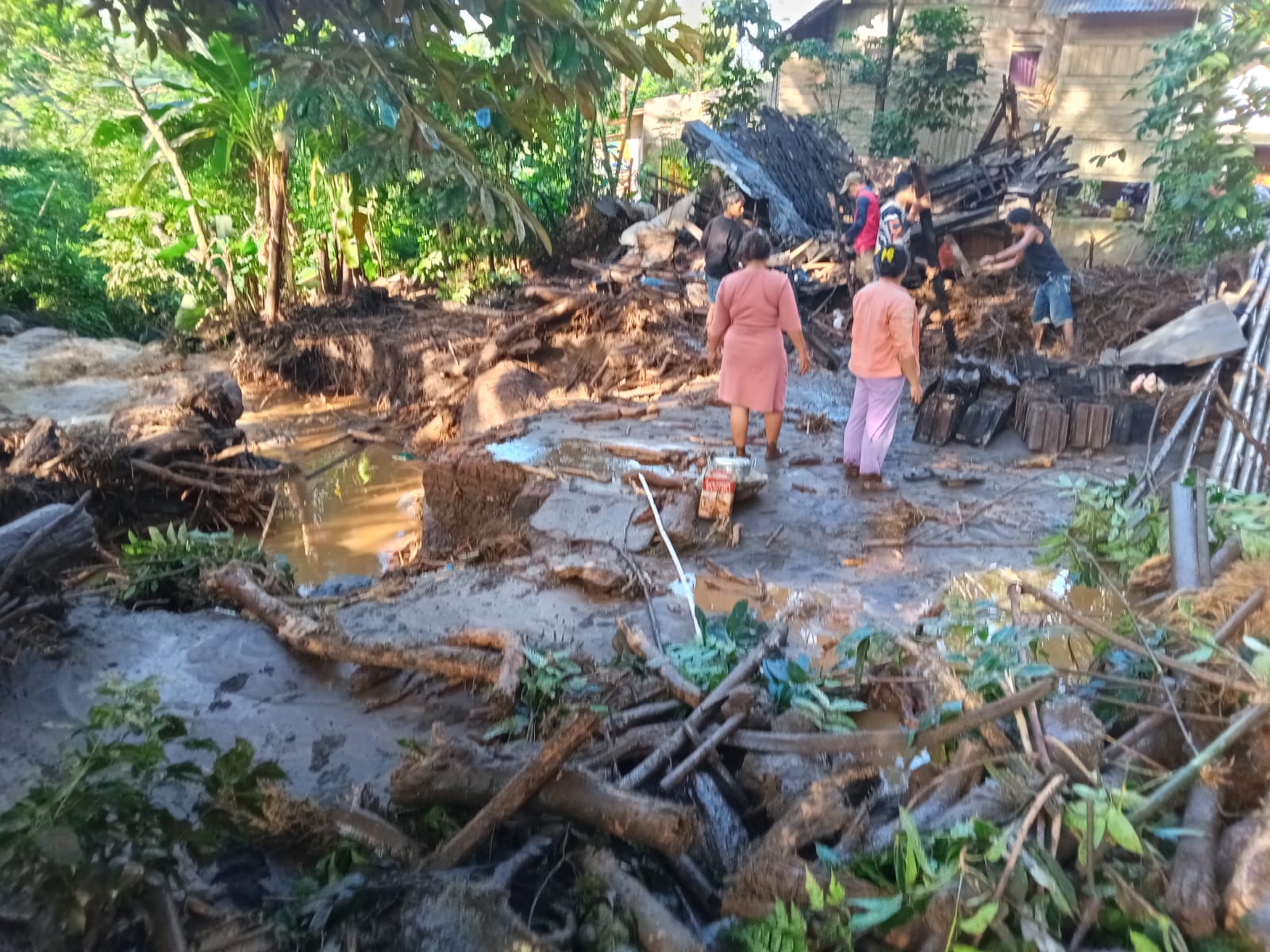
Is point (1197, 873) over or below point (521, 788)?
over

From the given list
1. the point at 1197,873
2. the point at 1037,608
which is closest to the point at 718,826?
the point at 1197,873

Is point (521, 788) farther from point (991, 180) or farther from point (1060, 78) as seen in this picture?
point (1060, 78)

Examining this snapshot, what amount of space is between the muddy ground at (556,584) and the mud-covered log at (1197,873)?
2.24m

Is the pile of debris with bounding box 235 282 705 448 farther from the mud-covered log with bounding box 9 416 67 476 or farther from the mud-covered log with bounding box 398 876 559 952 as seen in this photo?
the mud-covered log with bounding box 398 876 559 952

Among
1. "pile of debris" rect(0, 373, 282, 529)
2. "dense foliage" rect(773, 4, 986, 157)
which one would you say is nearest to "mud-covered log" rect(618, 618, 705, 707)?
"pile of debris" rect(0, 373, 282, 529)

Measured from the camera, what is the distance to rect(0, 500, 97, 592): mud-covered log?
160 inches

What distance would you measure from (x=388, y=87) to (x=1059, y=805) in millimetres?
2470

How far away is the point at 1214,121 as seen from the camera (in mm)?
9789

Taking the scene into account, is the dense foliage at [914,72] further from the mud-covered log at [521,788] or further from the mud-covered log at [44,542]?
the mud-covered log at [521,788]

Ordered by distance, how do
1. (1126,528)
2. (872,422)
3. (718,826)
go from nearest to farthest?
(718,826)
(1126,528)
(872,422)

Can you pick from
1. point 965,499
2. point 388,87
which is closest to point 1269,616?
point 388,87

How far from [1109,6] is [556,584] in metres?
18.7

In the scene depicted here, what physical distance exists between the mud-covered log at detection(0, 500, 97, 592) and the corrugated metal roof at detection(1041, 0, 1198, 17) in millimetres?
19920

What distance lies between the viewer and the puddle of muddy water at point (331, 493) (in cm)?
769
